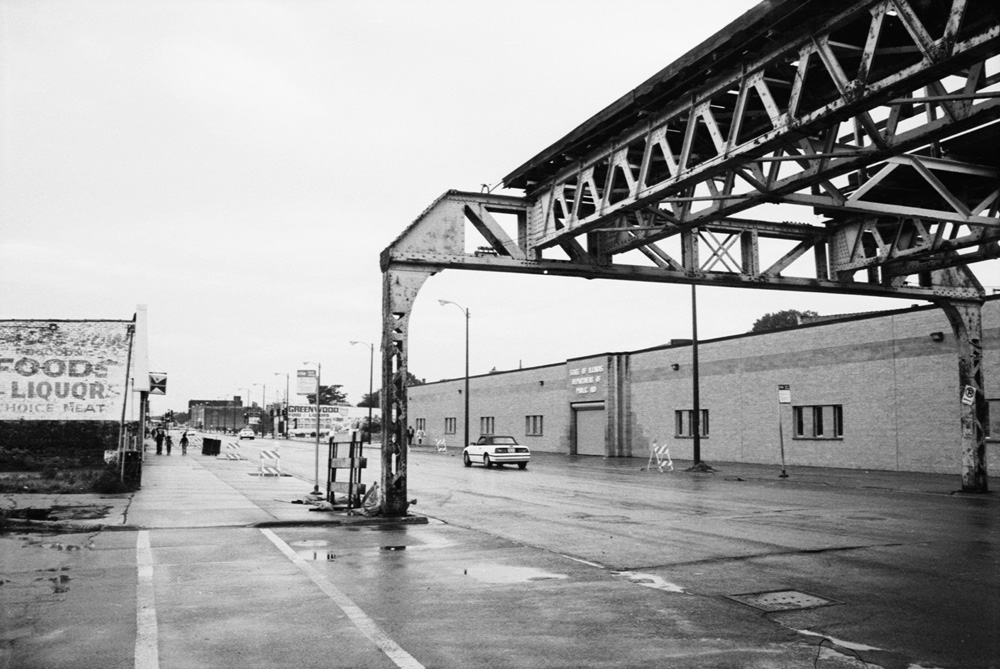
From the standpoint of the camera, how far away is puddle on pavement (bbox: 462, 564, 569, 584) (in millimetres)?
9133

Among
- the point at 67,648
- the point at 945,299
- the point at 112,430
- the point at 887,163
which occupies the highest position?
the point at 887,163

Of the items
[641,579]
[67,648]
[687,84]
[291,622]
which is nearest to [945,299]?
[687,84]

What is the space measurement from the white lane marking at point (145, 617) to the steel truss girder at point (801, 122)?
7.91 meters

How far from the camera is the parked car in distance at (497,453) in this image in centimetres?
3609

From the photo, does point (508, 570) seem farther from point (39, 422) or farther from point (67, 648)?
point (39, 422)

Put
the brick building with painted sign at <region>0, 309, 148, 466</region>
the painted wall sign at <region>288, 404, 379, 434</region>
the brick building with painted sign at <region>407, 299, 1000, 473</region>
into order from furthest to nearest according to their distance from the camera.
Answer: the painted wall sign at <region>288, 404, 379, 434</region> → the brick building with painted sign at <region>407, 299, 1000, 473</region> → the brick building with painted sign at <region>0, 309, 148, 466</region>

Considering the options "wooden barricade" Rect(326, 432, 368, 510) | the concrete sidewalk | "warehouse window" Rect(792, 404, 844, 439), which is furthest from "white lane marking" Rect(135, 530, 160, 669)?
"warehouse window" Rect(792, 404, 844, 439)

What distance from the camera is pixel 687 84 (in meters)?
11.2

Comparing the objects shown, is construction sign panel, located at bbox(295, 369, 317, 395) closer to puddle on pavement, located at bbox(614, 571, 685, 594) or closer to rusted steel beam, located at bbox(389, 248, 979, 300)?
rusted steel beam, located at bbox(389, 248, 979, 300)

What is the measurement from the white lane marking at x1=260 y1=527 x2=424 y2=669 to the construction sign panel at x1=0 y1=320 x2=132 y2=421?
58.6 feet

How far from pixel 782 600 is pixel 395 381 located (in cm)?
820

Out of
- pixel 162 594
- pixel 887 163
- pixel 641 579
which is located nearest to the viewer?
pixel 162 594

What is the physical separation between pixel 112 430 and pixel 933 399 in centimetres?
2698

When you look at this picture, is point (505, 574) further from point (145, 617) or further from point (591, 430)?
point (591, 430)
